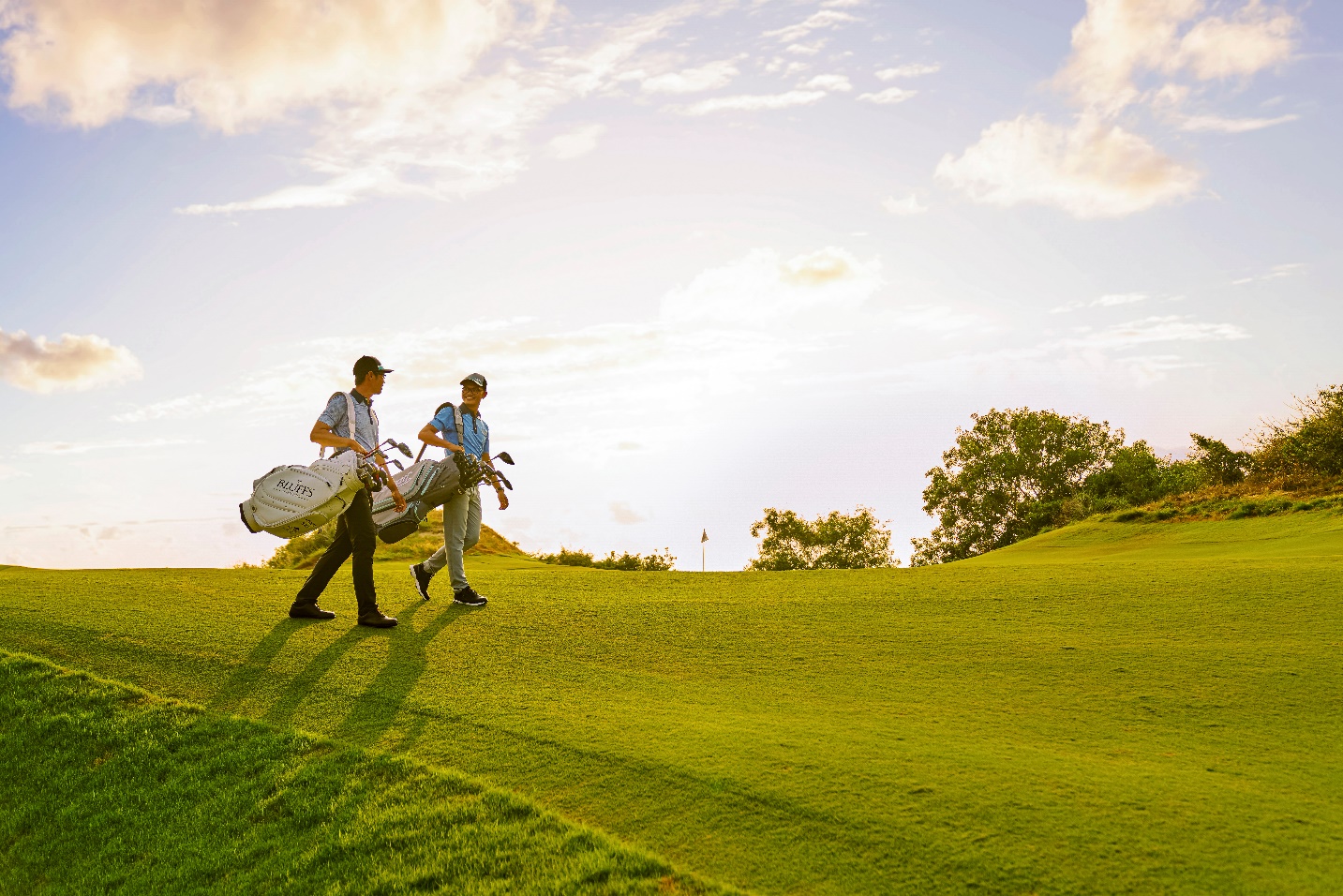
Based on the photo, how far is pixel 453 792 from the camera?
591 cm

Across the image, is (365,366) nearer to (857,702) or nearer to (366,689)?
(366,689)

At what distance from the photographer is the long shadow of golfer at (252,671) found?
8156mm

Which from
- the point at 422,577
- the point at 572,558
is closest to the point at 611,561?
the point at 572,558

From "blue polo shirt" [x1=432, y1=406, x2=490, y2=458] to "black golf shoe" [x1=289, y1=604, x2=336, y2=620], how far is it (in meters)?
2.35

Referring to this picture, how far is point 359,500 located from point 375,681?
2.55 m

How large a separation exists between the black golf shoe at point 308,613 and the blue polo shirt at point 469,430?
7.73 feet

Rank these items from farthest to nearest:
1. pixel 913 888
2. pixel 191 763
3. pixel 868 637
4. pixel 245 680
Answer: pixel 868 637, pixel 245 680, pixel 191 763, pixel 913 888

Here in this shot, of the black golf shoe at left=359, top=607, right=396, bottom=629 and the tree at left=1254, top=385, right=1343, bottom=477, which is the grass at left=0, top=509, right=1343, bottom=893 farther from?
the tree at left=1254, top=385, right=1343, bottom=477

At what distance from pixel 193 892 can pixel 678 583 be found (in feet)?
28.2

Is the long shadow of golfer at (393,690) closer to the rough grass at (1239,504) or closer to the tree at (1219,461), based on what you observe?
the rough grass at (1239,504)

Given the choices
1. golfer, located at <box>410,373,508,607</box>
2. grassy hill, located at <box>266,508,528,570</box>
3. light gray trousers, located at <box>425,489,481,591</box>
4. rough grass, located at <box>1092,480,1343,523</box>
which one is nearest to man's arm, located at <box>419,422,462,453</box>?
golfer, located at <box>410,373,508,607</box>

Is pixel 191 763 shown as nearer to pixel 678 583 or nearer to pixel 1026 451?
pixel 678 583

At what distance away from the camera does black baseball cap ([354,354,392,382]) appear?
388 inches

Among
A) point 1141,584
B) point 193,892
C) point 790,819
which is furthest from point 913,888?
point 1141,584
